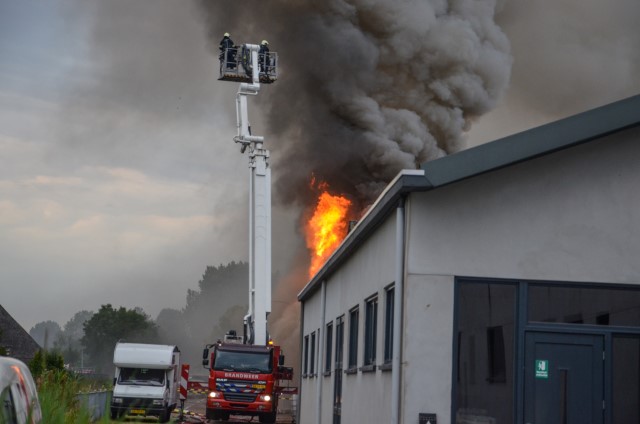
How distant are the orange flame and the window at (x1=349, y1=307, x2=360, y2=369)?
89.9 ft

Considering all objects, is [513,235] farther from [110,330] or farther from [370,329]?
[110,330]

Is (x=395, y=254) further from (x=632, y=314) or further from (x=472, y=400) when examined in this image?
(x=632, y=314)

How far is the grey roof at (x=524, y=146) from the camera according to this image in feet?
39.5

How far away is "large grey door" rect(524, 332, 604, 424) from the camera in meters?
12.1

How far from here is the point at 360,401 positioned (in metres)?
16.2

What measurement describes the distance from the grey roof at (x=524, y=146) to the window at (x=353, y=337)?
579cm

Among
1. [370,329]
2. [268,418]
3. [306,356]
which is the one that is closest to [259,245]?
[306,356]

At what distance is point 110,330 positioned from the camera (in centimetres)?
12056

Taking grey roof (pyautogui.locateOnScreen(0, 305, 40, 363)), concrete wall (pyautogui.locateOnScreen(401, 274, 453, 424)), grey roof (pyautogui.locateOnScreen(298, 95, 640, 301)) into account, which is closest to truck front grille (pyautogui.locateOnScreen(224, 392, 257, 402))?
concrete wall (pyautogui.locateOnScreen(401, 274, 453, 424))

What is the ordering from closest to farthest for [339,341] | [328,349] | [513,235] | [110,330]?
[513,235], [339,341], [328,349], [110,330]

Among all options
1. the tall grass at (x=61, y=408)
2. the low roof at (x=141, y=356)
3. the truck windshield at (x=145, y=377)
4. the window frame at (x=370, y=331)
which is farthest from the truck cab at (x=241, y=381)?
the tall grass at (x=61, y=408)

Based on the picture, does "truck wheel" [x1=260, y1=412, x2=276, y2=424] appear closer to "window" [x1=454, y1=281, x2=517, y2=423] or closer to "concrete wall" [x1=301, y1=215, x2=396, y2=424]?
"concrete wall" [x1=301, y1=215, x2=396, y2=424]

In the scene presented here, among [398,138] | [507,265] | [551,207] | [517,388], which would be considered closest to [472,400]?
[517,388]

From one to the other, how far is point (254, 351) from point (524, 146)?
67.7 feet
